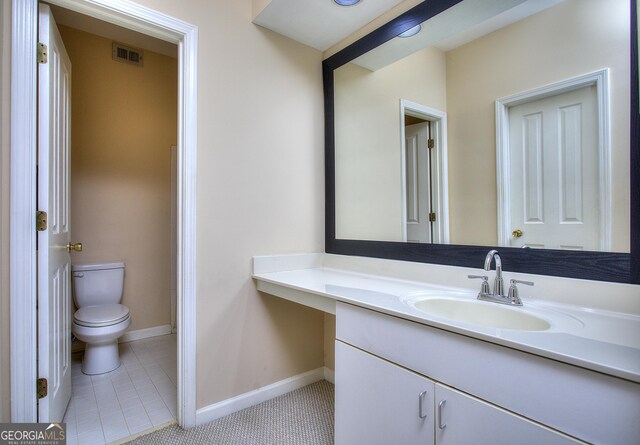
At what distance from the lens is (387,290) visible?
1.44 metres

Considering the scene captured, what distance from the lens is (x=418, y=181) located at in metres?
1.76

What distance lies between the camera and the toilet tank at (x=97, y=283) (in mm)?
2516

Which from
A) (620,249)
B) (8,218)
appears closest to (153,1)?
(8,218)

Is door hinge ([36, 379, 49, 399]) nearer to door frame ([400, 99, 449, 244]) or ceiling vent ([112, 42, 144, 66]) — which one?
door frame ([400, 99, 449, 244])

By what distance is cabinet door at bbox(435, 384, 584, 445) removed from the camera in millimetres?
780

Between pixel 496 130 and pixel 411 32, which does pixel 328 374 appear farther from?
pixel 411 32

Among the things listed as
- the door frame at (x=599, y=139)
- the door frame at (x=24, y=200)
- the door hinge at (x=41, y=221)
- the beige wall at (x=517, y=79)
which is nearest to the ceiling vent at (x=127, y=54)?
the door frame at (x=24, y=200)

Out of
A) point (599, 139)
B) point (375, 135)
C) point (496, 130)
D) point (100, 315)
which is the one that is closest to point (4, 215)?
point (100, 315)

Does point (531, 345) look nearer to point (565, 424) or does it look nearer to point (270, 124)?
point (565, 424)

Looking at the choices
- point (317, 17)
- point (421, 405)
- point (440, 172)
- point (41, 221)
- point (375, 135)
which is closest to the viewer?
point (421, 405)

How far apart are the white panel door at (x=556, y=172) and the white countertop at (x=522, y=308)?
0.87 ft

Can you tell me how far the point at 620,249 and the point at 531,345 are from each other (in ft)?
2.00
